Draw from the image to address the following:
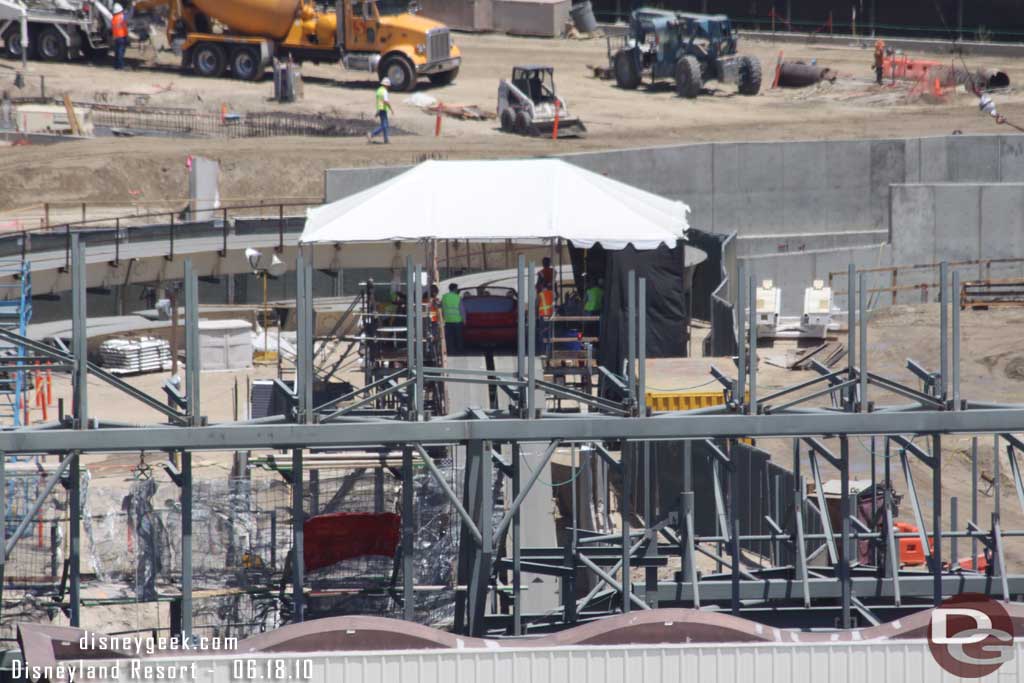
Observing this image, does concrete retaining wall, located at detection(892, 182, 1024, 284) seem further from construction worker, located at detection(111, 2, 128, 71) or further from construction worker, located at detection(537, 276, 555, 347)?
construction worker, located at detection(111, 2, 128, 71)

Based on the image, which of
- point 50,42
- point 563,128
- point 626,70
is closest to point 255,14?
point 50,42

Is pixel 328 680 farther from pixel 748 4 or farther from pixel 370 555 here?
pixel 748 4

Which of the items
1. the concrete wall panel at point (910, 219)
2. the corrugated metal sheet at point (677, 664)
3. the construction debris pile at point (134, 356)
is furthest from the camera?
the concrete wall panel at point (910, 219)

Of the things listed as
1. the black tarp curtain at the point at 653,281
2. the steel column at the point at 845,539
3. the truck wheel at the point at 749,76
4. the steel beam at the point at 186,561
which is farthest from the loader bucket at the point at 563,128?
the steel beam at the point at 186,561

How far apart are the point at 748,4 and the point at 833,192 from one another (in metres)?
22.4

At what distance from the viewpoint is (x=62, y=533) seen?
18.0m

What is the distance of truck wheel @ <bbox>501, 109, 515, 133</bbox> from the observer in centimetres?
4350

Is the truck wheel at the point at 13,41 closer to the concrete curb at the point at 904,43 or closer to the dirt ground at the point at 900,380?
the dirt ground at the point at 900,380

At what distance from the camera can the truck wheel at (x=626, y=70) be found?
49.2 metres

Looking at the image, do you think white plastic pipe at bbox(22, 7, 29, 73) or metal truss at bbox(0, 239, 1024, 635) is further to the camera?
white plastic pipe at bbox(22, 7, 29, 73)

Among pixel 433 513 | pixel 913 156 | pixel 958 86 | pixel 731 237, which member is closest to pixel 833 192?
pixel 913 156

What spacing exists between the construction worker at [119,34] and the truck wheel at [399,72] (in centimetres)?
883

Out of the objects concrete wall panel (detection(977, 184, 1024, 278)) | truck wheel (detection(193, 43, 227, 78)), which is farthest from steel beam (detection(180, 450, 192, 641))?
truck wheel (detection(193, 43, 227, 78))

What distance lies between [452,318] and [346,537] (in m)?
6.97
